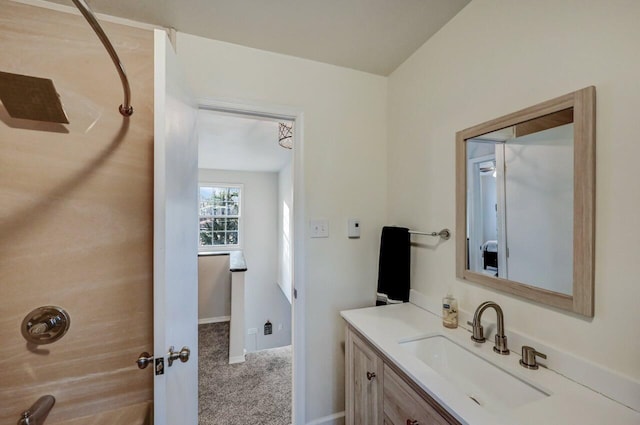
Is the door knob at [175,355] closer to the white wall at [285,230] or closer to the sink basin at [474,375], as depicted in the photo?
the sink basin at [474,375]

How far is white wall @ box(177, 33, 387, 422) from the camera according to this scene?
1.58 meters

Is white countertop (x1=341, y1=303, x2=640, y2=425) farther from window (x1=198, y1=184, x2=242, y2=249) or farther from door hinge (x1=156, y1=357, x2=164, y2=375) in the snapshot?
window (x1=198, y1=184, x2=242, y2=249)

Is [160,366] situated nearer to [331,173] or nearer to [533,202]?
[331,173]

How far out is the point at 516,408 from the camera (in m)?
0.75

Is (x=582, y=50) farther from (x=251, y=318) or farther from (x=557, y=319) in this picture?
(x=251, y=318)

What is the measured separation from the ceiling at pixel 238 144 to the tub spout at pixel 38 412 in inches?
64.3

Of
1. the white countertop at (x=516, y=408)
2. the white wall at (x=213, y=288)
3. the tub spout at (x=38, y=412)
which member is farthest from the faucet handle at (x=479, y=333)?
the white wall at (x=213, y=288)

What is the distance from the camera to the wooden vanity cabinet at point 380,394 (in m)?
0.87

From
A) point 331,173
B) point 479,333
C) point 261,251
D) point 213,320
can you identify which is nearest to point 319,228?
point 331,173

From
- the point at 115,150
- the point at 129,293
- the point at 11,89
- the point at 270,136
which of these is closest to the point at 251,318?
the point at 270,136

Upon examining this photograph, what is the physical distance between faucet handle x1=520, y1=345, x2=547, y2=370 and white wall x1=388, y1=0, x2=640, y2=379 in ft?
0.19

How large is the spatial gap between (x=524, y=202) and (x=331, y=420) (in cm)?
168

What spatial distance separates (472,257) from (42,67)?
7.02ft

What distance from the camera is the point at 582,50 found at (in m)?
0.85
